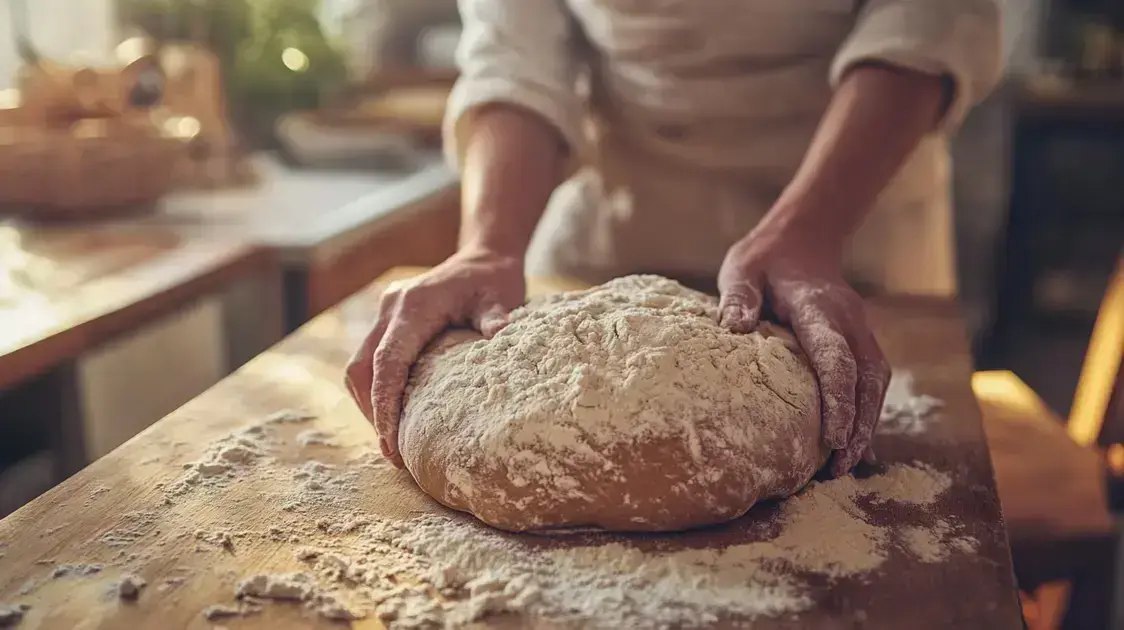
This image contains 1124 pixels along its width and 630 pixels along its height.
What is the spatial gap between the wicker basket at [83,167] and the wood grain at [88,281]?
0.15ft

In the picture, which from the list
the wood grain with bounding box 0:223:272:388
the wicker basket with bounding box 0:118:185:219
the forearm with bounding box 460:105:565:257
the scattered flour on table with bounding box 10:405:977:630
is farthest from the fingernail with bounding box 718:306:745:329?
the wicker basket with bounding box 0:118:185:219

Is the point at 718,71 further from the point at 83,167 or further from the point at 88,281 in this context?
the point at 83,167

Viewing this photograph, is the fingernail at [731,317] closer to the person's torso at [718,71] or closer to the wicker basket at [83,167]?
the person's torso at [718,71]

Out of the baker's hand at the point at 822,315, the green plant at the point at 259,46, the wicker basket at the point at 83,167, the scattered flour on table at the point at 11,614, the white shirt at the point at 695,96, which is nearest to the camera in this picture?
the scattered flour on table at the point at 11,614

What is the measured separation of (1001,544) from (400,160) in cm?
162

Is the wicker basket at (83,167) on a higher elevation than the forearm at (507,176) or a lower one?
lower

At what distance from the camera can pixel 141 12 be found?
2191 millimetres

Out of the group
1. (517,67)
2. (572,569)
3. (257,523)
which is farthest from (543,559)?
(517,67)

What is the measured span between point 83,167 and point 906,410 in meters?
1.21

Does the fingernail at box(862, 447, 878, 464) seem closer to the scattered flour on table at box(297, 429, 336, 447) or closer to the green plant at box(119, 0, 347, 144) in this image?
the scattered flour on table at box(297, 429, 336, 447)


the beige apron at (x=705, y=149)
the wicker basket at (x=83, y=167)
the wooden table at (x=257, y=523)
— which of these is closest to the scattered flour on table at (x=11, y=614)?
the wooden table at (x=257, y=523)

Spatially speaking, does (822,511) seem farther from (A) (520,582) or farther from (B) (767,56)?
(B) (767,56)

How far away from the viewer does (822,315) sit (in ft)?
2.44

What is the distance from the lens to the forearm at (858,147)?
882 mm
